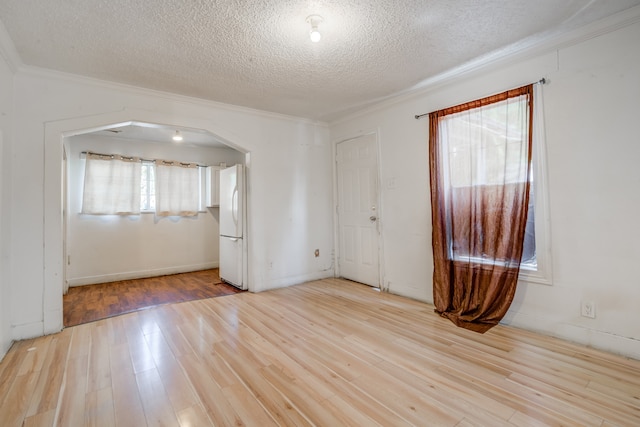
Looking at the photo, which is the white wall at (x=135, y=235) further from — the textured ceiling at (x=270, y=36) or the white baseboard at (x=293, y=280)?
the textured ceiling at (x=270, y=36)

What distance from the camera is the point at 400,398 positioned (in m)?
1.72

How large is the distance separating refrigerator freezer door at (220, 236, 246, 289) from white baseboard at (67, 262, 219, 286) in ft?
4.08

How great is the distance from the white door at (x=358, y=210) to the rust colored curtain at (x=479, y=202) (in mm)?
1022

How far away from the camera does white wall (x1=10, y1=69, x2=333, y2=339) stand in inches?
104

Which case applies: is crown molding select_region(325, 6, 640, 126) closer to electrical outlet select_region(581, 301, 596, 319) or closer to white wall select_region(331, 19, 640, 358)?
white wall select_region(331, 19, 640, 358)

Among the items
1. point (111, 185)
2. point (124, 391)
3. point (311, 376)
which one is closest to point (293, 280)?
point (311, 376)

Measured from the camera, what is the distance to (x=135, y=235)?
509 cm

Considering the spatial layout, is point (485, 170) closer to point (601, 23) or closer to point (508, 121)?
point (508, 121)

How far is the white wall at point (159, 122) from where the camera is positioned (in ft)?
8.70

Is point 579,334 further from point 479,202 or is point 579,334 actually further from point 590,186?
point 479,202

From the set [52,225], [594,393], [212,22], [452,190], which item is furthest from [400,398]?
[52,225]

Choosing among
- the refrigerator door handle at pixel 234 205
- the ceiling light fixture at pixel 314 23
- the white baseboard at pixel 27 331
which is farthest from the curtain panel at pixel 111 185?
the ceiling light fixture at pixel 314 23

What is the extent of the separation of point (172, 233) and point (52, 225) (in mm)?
2718

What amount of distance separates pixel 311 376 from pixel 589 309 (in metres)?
2.28
